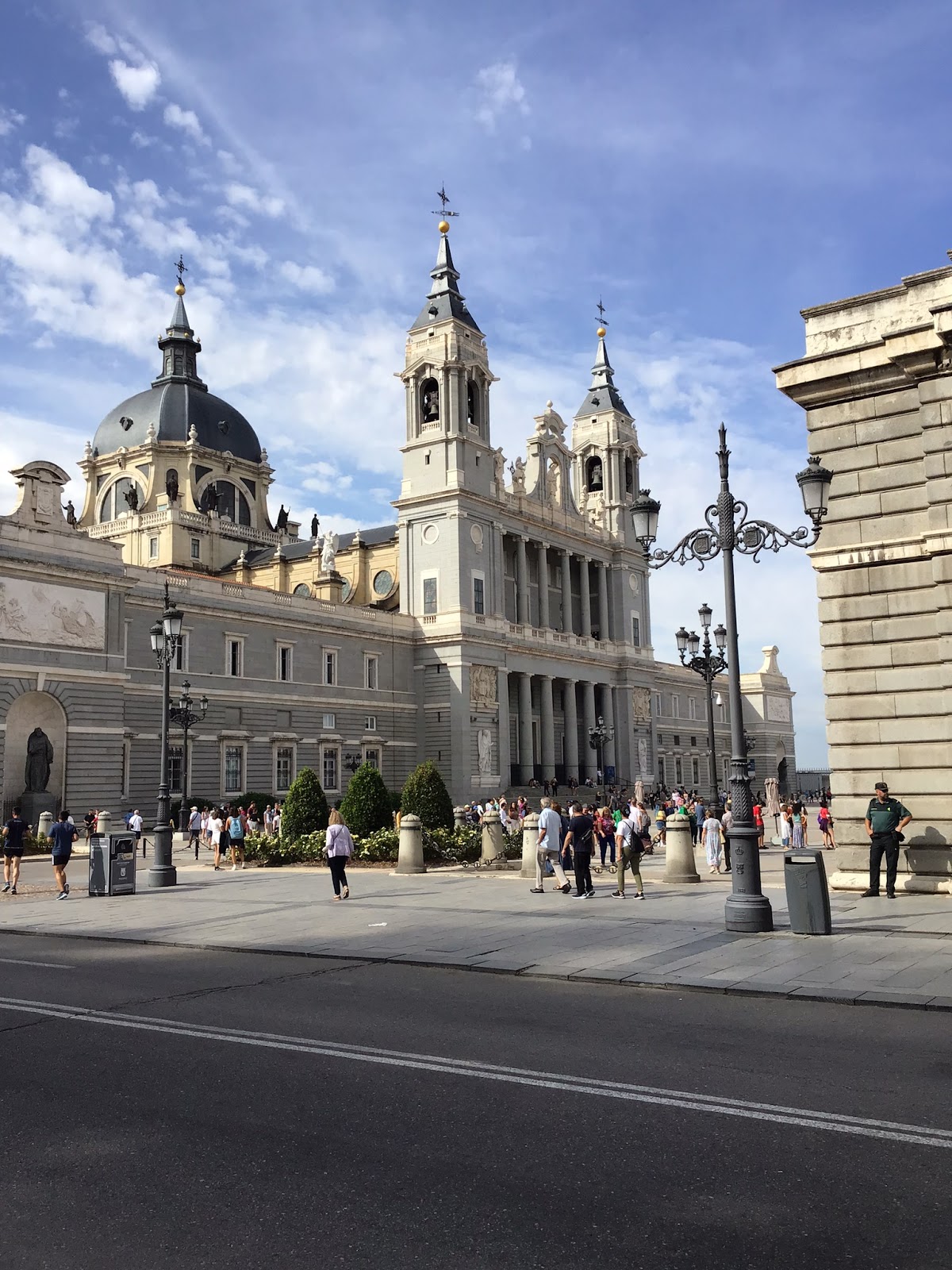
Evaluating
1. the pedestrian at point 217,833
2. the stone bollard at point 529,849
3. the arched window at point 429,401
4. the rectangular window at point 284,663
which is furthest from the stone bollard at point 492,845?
the arched window at point 429,401

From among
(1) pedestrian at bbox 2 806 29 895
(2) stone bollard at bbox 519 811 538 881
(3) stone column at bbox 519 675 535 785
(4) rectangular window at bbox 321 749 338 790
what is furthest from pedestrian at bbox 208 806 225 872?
(3) stone column at bbox 519 675 535 785

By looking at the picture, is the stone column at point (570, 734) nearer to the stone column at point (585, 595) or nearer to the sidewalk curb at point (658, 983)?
the stone column at point (585, 595)

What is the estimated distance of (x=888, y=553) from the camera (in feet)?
57.3

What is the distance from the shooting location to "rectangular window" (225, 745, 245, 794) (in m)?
48.8

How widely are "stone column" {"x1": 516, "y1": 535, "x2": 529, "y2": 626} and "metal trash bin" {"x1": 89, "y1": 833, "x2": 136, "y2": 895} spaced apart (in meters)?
47.4

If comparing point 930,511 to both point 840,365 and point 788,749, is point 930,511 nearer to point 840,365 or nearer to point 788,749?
point 840,365

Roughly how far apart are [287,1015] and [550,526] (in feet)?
211

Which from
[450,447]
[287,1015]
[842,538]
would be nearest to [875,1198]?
[287,1015]

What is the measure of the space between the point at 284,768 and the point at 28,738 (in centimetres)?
1378

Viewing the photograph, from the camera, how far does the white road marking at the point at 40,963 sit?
12633mm

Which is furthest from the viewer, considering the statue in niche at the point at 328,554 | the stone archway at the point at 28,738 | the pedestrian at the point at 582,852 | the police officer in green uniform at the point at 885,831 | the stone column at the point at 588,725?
the stone column at the point at 588,725

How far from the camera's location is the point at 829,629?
18156mm

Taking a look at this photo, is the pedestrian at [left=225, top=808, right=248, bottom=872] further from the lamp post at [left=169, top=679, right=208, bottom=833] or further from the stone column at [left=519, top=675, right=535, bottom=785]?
the stone column at [left=519, top=675, right=535, bottom=785]

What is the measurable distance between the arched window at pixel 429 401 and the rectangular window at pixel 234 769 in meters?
25.1
